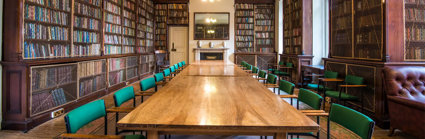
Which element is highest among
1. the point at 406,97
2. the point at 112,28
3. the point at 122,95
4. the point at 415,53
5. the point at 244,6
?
the point at 244,6

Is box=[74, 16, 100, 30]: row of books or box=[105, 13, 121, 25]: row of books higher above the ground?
box=[105, 13, 121, 25]: row of books

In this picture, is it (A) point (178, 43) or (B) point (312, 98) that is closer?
(B) point (312, 98)

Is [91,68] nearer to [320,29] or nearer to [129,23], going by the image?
[129,23]

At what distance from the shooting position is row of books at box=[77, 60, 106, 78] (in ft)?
14.7

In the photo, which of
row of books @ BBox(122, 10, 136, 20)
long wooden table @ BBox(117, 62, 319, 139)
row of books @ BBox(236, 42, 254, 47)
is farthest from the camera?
row of books @ BBox(236, 42, 254, 47)

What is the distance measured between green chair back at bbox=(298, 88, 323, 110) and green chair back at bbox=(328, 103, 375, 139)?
256 millimetres

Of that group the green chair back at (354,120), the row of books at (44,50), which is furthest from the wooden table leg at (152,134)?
the row of books at (44,50)

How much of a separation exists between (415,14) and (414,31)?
248 mm

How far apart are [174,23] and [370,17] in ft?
25.9

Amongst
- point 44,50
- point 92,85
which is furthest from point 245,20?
point 44,50

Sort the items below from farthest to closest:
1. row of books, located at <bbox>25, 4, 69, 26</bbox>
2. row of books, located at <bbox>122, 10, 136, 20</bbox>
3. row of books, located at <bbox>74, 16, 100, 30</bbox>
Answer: row of books, located at <bbox>122, 10, 136, 20</bbox>, row of books, located at <bbox>74, 16, 100, 30</bbox>, row of books, located at <bbox>25, 4, 69, 26</bbox>

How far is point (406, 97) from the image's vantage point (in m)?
2.95

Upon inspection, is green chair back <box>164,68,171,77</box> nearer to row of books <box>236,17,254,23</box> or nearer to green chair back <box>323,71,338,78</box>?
green chair back <box>323,71,338,78</box>

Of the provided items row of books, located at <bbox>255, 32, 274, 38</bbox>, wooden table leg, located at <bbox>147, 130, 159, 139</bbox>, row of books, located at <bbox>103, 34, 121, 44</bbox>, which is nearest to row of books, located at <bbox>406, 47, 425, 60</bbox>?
wooden table leg, located at <bbox>147, 130, 159, 139</bbox>
